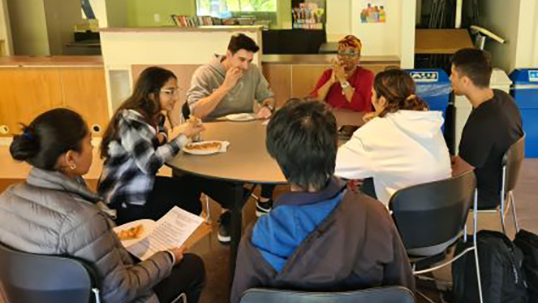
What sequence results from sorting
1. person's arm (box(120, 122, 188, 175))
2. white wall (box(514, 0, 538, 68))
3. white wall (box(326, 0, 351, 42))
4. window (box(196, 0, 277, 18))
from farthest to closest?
window (box(196, 0, 277, 18)) < white wall (box(326, 0, 351, 42)) < white wall (box(514, 0, 538, 68)) < person's arm (box(120, 122, 188, 175))

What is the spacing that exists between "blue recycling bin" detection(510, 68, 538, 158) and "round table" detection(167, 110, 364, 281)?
2.73m

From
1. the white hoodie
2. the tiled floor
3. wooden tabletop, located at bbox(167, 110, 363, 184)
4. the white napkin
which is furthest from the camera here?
the tiled floor

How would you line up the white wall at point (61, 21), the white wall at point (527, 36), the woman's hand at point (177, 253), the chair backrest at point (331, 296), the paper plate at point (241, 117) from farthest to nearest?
the white wall at point (61, 21) < the white wall at point (527, 36) < the paper plate at point (241, 117) < the woman's hand at point (177, 253) < the chair backrest at point (331, 296)

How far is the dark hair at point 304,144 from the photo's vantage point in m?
1.22

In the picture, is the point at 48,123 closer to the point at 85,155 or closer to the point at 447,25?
the point at 85,155

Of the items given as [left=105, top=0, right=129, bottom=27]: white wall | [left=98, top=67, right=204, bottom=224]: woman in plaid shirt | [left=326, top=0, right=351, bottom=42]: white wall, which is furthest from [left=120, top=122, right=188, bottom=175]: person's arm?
[left=326, top=0, right=351, bottom=42]: white wall

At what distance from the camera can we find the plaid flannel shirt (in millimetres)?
2230

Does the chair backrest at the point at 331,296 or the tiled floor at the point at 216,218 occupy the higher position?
the chair backrest at the point at 331,296

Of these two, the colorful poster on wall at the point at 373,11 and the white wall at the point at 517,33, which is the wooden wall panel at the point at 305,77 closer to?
the colorful poster on wall at the point at 373,11

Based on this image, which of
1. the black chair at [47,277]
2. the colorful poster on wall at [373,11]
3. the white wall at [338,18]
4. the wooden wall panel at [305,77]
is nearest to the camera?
the black chair at [47,277]

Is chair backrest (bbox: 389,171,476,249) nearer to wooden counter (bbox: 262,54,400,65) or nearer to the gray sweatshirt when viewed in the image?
the gray sweatshirt

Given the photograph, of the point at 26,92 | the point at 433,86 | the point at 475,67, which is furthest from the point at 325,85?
the point at 26,92

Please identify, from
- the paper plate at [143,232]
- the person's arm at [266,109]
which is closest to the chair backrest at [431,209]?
the paper plate at [143,232]

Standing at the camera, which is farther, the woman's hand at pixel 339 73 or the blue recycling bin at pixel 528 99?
the blue recycling bin at pixel 528 99
